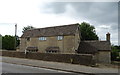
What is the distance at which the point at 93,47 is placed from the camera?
3697 cm

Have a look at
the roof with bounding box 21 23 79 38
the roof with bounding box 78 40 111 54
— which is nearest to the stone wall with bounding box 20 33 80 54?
the roof with bounding box 21 23 79 38

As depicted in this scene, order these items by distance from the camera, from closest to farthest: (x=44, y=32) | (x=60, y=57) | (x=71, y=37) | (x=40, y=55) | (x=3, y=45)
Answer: (x=60, y=57) → (x=40, y=55) → (x=71, y=37) → (x=44, y=32) → (x=3, y=45)

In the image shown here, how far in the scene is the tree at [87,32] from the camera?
59812mm

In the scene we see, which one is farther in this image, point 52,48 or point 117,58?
point 117,58

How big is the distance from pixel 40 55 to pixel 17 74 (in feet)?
51.1

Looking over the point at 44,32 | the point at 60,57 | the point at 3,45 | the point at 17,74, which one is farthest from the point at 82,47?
the point at 3,45

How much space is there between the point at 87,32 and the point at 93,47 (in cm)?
2406

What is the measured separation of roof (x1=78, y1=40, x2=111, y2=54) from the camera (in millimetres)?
36088

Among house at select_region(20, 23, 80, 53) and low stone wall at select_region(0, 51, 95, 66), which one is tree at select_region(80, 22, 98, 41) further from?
low stone wall at select_region(0, 51, 95, 66)

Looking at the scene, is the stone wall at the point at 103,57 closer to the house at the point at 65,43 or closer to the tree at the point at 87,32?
the house at the point at 65,43

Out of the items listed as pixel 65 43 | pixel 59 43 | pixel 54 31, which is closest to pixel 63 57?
pixel 65 43

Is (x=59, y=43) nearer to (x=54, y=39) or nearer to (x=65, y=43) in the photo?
(x=65, y=43)

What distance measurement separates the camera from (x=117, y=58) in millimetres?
43062

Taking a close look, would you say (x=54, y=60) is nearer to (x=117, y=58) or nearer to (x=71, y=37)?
(x=71, y=37)
